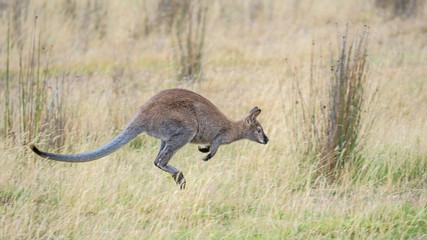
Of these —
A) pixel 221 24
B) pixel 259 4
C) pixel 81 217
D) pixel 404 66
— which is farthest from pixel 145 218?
pixel 259 4

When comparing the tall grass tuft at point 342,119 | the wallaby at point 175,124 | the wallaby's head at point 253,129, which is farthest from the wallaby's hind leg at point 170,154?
the tall grass tuft at point 342,119

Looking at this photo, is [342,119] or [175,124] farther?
[342,119]

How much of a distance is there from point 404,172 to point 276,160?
130 centimetres

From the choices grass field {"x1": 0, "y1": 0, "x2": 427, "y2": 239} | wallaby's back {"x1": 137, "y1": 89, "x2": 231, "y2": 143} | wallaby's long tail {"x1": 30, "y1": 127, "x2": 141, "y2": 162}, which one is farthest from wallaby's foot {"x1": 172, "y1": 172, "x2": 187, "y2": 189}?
wallaby's long tail {"x1": 30, "y1": 127, "x2": 141, "y2": 162}

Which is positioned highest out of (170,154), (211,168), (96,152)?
(96,152)

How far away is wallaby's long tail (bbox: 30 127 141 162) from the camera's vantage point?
4.48 meters

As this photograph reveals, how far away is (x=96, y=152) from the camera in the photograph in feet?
15.8

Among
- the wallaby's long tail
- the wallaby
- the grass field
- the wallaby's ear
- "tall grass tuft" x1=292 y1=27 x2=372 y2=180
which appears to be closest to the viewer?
the wallaby's long tail

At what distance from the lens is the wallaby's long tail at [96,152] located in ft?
14.7

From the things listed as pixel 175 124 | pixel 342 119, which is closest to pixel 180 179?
pixel 175 124

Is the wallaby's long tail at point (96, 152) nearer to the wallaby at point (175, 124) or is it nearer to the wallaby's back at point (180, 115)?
the wallaby at point (175, 124)

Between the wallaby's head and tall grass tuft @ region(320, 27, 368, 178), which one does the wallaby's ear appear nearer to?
the wallaby's head

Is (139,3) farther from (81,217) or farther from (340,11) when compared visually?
(81,217)

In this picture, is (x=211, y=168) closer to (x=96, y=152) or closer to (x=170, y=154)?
(x=170, y=154)
